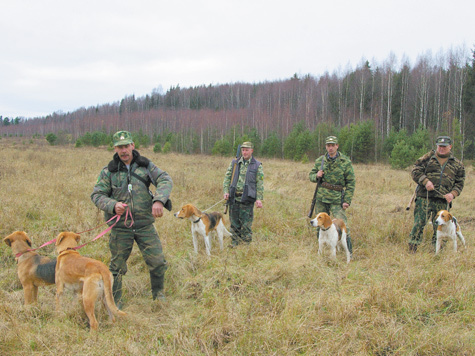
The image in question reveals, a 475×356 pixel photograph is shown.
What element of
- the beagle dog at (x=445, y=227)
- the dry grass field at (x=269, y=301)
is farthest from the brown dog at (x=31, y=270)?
the beagle dog at (x=445, y=227)

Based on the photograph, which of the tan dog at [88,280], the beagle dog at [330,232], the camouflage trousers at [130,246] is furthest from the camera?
the beagle dog at [330,232]

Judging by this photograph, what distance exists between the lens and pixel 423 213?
18.2ft

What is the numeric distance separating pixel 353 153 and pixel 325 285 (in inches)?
1034

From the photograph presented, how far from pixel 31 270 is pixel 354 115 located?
1642 inches

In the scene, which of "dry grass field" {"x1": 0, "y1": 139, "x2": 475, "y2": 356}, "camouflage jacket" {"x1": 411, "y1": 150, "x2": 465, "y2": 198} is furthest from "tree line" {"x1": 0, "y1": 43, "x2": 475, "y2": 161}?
"dry grass field" {"x1": 0, "y1": 139, "x2": 475, "y2": 356}

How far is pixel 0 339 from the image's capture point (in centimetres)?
286

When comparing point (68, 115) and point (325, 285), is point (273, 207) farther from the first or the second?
point (68, 115)

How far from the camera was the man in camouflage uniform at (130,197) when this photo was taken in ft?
12.2

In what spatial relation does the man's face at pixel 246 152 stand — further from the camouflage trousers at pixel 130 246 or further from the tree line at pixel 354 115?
the tree line at pixel 354 115

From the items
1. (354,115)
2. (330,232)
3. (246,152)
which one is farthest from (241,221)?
(354,115)

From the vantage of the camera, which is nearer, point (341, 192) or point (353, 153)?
point (341, 192)

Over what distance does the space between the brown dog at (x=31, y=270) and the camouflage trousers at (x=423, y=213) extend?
5.65 meters

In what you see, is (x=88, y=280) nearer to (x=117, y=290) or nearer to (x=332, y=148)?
(x=117, y=290)

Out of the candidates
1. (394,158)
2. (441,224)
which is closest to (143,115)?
(394,158)
